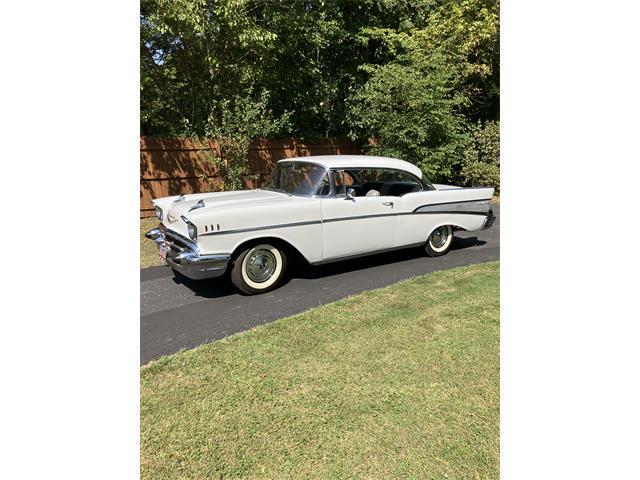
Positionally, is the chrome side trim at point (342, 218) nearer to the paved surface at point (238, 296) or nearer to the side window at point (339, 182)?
the side window at point (339, 182)

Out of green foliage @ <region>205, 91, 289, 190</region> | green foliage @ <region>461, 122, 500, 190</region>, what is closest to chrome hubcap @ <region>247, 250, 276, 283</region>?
green foliage @ <region>205, 91, 289, 190</region>

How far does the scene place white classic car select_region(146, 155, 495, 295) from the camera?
432cm

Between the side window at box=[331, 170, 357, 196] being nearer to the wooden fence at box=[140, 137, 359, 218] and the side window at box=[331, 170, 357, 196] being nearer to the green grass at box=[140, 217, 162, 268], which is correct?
the green grass at box=[140, 217, 162, 268]

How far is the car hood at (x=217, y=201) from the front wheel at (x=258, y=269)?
0.55 metres

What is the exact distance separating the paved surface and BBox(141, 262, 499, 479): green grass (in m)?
0.29

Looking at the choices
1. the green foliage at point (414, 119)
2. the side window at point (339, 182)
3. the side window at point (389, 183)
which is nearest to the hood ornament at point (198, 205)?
the side window at point (339, 182)

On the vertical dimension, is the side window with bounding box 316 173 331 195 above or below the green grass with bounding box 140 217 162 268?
above

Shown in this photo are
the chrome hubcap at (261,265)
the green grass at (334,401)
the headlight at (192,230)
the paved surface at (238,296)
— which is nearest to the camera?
the green grass at (334,401)

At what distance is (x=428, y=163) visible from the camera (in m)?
10.1

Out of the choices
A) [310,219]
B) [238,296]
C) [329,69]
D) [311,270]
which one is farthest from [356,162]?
[329,69]

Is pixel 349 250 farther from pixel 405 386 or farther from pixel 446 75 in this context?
pixel 446 75

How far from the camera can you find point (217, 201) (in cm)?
482

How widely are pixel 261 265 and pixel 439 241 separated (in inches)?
118

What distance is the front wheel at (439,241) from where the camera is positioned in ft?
20.2
